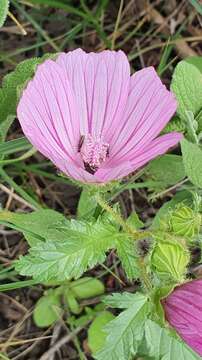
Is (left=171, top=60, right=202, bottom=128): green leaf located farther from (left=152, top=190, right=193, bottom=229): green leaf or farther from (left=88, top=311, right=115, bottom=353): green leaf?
(left=88, top=311, right=115, bottom=353): green leaf

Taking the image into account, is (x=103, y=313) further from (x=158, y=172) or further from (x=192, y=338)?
(x=192, y=338)

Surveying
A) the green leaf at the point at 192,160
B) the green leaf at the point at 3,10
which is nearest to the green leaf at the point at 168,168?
the green leaf at the point at 192,160

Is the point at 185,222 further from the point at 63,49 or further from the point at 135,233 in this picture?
the point at 63,49

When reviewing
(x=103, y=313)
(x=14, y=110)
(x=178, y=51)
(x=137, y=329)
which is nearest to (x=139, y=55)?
(x=178, y=51)

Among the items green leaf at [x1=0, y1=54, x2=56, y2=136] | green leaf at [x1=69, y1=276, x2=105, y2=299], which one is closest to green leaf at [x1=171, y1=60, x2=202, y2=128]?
green leaf at [x1=0, y1=54, x2=56, y2=136]

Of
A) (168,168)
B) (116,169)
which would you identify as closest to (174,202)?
(168,168)

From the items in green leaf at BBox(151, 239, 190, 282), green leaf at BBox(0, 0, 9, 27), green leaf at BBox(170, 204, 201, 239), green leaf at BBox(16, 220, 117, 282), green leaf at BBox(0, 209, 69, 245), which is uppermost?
green leaf at BBox(0, 0, 9, 27)
